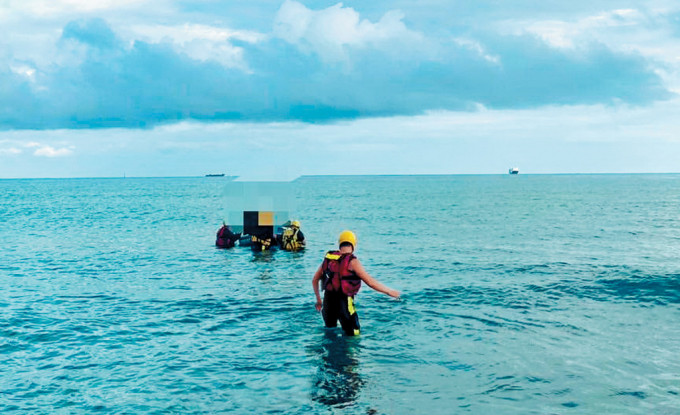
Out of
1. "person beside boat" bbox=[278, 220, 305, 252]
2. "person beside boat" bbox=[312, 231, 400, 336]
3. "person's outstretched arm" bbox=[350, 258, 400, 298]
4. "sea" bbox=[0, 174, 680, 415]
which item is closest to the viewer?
"sea" bbox=[0, 174, 680, 415]

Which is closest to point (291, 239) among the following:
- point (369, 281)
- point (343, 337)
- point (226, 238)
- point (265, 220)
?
point (265, 220)

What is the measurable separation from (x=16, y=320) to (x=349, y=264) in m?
10.3

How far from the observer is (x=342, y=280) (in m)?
13.6

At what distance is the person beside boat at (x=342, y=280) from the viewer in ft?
43.8

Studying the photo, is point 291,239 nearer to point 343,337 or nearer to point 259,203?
point 259,203

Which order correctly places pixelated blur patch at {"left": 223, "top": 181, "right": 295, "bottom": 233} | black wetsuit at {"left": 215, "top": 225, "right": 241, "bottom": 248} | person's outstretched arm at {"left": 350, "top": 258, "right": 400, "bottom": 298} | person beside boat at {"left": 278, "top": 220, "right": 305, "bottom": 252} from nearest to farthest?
person's outstretched arm at {"left": 350, "top": 258, "right": 400, "bottom": 298}
pixelated blur patch at {"left": 223, "top": 181, "right": 295, "bottom": 233}
person beside boat at {"left": 278, "top": 220, "right": 305, "bottom": 252}
black wetsuit at {"left": 215, "top": 225, "right": 241, "bottom": 248}

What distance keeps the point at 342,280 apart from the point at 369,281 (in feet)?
3.73

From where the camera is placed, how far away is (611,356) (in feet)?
44.6

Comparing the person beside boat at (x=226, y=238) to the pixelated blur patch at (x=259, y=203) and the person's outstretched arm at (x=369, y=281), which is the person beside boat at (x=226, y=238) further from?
the person's outstretched arm at (x=369, y=281)

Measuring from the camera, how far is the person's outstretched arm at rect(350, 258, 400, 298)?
40.6 feet

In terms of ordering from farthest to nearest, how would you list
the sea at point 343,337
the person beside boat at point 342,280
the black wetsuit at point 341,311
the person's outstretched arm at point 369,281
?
1. the black wetsuit at point 341,311
2. the person beside boat at point 342,280
3. the person's outstretched arm at point 369,281
4. the sea at point 343,337

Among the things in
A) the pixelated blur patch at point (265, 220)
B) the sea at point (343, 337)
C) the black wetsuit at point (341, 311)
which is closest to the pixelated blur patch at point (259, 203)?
the pixelated blur patch at point (265, 220)

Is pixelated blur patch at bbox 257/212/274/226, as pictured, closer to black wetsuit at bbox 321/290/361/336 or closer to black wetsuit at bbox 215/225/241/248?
black wetsuit at bbox 215/225/241/248

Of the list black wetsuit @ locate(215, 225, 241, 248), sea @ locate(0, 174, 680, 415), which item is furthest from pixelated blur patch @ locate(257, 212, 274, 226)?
black wetsuit @ locate(215, 225, 241, 248)
